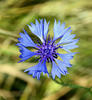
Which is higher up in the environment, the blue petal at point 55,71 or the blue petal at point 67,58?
the blue petal at point 67,58

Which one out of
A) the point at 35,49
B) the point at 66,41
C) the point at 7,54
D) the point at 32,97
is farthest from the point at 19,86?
the point at 66,41

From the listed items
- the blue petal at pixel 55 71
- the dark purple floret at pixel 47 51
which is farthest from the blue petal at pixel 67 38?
the blue petal at pixel 55 71

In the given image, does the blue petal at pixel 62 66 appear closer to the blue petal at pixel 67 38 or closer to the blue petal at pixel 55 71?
the blue petal at pixel 55 71

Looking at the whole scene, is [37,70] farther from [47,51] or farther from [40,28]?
[40,28]

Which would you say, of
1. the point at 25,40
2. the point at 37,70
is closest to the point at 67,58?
the point at 37,70

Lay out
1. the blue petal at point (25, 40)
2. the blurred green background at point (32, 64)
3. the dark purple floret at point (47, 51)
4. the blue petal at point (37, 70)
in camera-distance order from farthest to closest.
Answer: the blurred green background at point (32, 64), the dark purple floret at point (47, 51), the blue petal at point (25, 40), the blue petal at point (37, 70)

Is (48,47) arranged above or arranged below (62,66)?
above

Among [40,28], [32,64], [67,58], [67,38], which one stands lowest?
[32,64]
